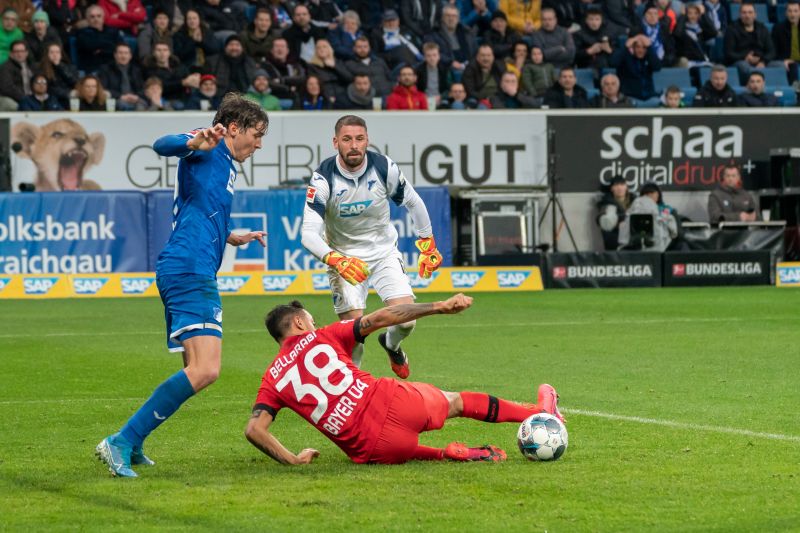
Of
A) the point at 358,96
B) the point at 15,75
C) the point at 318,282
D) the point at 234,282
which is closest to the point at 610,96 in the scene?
the point at 358,96

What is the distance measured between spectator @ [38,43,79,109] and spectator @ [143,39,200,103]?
1.34 m

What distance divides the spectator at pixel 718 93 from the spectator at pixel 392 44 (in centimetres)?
549

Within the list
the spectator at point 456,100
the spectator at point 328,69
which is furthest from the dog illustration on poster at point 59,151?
the spectator at point 456,100

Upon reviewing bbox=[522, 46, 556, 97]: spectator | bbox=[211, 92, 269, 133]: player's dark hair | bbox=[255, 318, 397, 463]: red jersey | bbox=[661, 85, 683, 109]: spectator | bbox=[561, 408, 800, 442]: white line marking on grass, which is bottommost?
bbox=[561, 408, 800, 442]: white line marking on grass

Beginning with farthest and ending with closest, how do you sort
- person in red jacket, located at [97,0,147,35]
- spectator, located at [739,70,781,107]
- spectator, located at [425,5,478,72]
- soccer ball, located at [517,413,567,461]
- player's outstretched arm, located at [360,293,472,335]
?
spectator, located at [425,5,478,72] → person in red jacket, located at [97,0,147,35] → spectator, located at [739,70,781,107] → soccer ball, located at [517,413,567,461] → player's outstretched arm, located at [360,293,472,335]

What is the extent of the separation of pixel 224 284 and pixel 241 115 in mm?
14880

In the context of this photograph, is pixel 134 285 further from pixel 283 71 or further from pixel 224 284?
pixel 283 71

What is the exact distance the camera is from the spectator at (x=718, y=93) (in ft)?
82.8

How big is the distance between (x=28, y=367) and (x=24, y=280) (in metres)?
9.28

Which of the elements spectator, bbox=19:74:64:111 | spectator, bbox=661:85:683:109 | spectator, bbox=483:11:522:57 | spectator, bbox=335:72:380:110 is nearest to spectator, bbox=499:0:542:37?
spectator, bbox=483:11:522:57

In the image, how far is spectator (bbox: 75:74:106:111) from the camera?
2306cm

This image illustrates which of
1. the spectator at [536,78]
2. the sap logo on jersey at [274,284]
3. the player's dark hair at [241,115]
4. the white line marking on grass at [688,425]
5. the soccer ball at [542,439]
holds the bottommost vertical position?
the sap logo on jersey at [274,284]

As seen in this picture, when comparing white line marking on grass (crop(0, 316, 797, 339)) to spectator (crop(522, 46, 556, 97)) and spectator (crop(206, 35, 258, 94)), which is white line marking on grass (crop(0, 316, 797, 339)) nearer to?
spectator (crop(206, 35, 258, 94))

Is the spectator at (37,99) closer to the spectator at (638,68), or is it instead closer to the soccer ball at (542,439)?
the spectator at (638,68)
